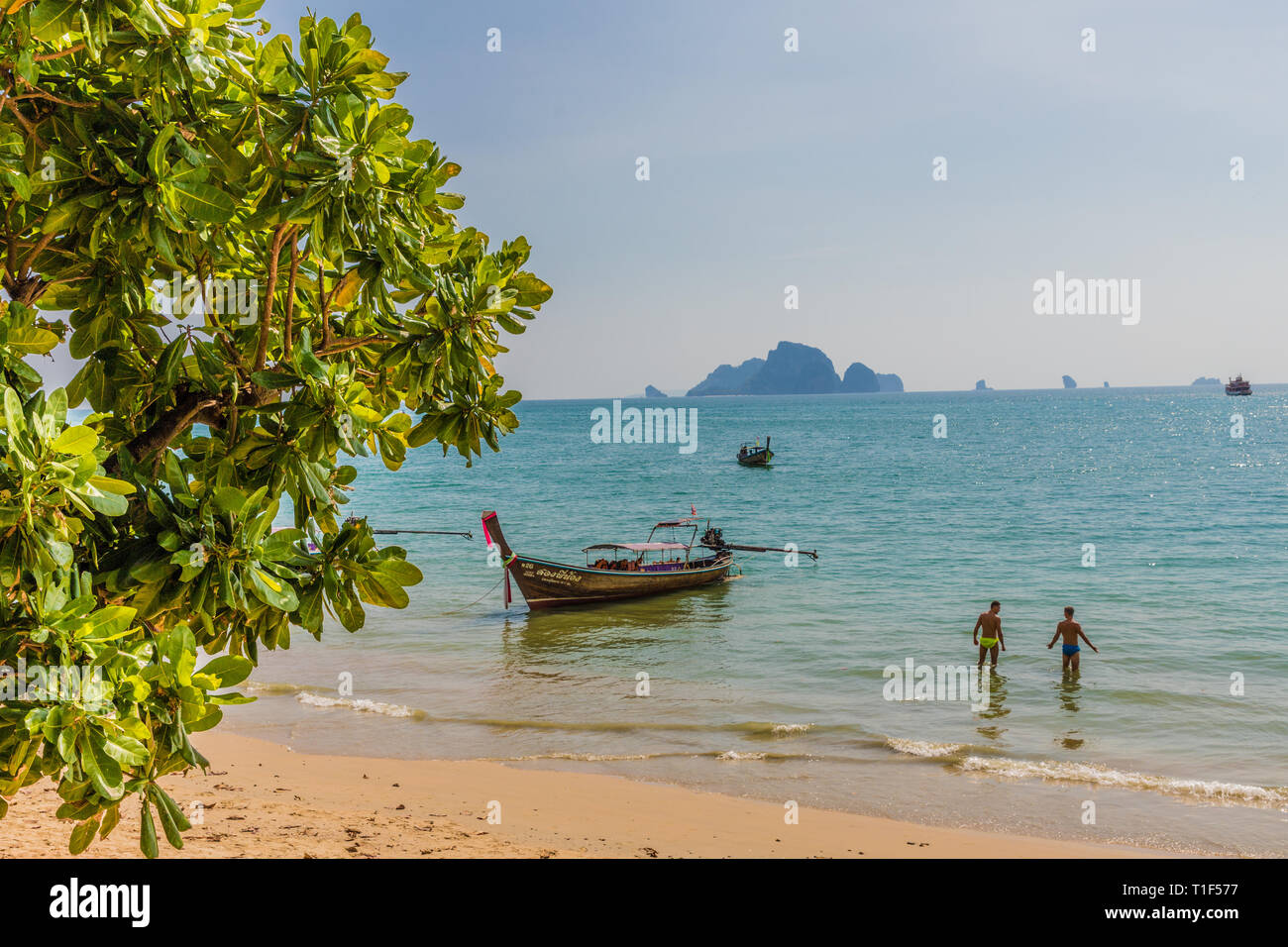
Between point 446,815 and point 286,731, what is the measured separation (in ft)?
17.8

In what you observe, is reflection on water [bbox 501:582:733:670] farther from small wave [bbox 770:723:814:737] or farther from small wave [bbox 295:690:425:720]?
small wave [bbox 770:723:814:737]

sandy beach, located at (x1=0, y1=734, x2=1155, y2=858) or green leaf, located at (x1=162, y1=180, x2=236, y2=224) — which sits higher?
green leaf, located at (x1=162, y1=180, x2=236, y2=224)

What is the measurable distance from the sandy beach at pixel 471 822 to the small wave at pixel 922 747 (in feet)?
9.24

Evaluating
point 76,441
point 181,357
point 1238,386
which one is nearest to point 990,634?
point 181,357

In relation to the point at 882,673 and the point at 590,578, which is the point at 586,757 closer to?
the point at 882,673

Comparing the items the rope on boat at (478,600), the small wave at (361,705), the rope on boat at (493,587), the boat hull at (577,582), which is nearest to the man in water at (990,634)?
the boat hull at (577,582)

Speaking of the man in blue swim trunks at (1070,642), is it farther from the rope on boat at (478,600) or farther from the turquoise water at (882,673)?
the rope on boat at (478,600)

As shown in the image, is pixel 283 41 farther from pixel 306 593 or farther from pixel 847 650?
pixel 847 650

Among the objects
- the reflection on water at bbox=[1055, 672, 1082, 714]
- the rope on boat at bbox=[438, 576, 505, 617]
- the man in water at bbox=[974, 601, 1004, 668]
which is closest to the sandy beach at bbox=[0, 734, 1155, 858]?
the reflection on water at bbox=[1055, 672, 1082, 714]

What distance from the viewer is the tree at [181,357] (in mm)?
3158

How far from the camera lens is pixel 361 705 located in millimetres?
16859

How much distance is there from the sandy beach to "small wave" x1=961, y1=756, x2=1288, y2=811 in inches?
92.2

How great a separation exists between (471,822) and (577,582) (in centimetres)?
1478

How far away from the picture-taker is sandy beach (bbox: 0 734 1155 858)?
30.2ft
